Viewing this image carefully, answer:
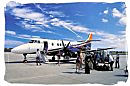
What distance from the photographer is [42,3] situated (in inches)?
108

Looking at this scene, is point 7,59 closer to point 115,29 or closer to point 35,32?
point 35,32

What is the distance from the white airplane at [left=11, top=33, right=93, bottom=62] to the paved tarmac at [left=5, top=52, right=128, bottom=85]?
10 cm

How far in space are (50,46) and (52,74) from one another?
36 cm

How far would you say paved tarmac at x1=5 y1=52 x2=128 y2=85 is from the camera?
107 inches

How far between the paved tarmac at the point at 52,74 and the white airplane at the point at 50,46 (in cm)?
10

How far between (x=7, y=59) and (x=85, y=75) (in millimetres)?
812

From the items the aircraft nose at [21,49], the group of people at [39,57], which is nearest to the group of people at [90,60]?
the group of people at [39,57]

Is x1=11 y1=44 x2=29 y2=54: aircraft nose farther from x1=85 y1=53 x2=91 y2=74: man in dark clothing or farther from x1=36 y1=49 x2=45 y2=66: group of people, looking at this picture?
x1=85 y1=53 x2=91 y2=74: man in dark clothing

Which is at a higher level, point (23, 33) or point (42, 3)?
point (42, 3)

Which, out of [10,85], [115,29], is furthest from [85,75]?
[10,85]

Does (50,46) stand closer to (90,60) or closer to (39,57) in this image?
(39,57)

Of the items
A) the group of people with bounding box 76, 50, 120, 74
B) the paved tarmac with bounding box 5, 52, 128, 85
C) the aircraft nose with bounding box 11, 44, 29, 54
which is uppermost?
the aircraft nose with bounding box 11, 44, 29, 54

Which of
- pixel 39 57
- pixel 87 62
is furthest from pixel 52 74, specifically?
pixel 87 62

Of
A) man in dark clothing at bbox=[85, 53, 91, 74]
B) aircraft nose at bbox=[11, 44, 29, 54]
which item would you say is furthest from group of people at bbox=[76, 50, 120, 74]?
aircraft nose at bbox=[11, 44, 29, 54]
